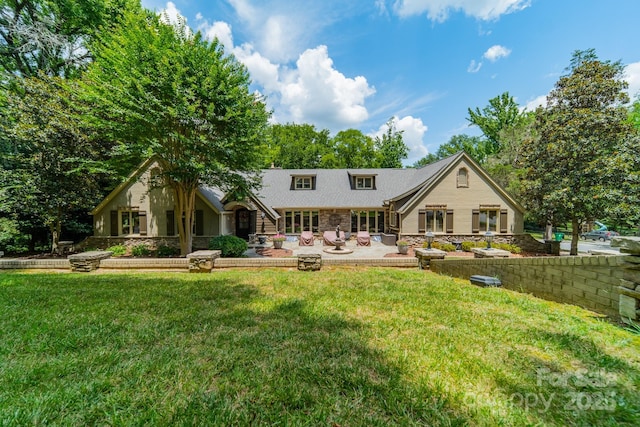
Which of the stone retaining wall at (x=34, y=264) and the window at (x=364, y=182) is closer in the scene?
the stone retaining wall at (x=34, y=264)

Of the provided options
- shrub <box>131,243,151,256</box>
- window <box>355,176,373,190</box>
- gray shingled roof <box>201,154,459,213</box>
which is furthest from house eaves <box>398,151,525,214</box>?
shrub <box>131,243,151,256</box>

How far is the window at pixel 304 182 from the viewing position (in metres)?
21.5

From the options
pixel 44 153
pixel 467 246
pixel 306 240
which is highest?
pixel 44 153

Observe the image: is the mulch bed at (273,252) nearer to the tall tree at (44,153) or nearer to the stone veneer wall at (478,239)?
the stone veneer wall at (478,239)

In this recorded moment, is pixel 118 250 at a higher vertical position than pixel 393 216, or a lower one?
lower

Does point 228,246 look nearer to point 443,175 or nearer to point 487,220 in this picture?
point 443,175

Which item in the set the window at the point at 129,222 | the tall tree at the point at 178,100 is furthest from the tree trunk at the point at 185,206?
the window at the point at 129,222

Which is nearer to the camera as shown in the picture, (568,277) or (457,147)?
(568,277)

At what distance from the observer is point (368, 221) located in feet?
66.1

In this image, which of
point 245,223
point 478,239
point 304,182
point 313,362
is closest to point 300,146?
point 304,182

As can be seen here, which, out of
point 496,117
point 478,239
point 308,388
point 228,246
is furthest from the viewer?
point 496,117

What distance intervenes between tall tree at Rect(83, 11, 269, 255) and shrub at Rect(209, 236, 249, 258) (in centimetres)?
315

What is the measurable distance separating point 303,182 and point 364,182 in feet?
17.8

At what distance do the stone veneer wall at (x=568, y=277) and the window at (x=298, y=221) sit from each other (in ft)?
44.0
